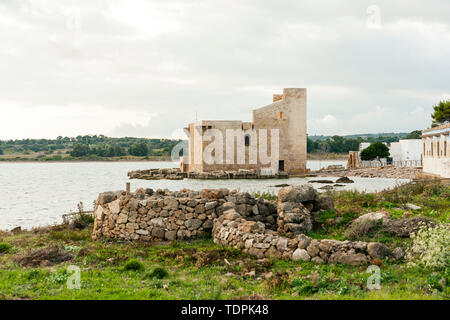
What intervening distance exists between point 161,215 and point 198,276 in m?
3.81

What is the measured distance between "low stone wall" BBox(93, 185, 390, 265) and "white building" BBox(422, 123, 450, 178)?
2128cm

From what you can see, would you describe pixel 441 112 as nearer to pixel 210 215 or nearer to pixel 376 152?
pixel 376 152

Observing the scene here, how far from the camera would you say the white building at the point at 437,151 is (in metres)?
28.1

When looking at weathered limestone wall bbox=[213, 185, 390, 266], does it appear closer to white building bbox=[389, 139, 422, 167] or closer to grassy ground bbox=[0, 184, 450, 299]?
grassy ground bbox=[0, 184, 450, 299]

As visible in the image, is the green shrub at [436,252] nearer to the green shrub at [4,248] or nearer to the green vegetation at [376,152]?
the green shrub at [4,248]

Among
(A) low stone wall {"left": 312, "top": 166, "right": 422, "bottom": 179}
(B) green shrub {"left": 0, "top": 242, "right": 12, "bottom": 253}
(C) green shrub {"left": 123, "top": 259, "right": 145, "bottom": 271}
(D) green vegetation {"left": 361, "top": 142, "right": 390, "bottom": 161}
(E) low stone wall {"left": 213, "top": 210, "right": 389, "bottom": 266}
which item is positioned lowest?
(A) low stone wall {"left": 312, "top": 166, "right": 422, "bottom": 179}

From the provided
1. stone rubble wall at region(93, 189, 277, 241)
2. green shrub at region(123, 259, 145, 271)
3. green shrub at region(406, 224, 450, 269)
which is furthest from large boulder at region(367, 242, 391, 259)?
green shrub at region(123, 259, 145, 271)

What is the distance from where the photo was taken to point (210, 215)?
1020 cm

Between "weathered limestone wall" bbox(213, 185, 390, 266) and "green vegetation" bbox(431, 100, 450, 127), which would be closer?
"weathered limestone wall" bbox(213, 185, 390, 266)

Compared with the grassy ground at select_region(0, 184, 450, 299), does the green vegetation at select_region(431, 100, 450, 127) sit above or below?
above

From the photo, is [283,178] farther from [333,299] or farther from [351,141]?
[351,141]

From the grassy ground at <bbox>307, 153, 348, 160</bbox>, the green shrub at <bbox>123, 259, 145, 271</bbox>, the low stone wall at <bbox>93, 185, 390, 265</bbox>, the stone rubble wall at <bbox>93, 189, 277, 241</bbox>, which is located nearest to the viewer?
the green shrub at <bbox>123, 259, 145, 271</bbox>

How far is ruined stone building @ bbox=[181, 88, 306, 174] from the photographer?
1770 inches

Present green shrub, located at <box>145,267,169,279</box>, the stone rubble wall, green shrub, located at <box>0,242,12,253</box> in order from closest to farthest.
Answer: green shrub, located at <box>145,267,169,279</box>
green shrub, located at <box>0,242,12,253</box>
the stone rubble wall
